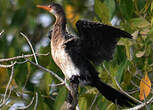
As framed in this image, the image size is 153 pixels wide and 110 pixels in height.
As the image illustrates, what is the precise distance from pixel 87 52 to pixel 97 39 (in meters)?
0.19

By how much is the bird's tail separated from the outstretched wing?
0.86 feet

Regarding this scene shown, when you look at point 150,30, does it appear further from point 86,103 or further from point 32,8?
point 32,8

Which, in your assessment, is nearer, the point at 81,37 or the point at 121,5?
the point at 81,37

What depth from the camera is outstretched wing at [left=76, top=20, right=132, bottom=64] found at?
3.54 meters

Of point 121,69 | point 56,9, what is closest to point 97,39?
point 121,69

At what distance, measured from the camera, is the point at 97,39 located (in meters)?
3.66

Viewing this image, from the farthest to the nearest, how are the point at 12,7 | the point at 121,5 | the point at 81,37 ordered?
the point at 12,7 < the point at 121,5 < the point at 81,37

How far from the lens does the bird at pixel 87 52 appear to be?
3.60 meters

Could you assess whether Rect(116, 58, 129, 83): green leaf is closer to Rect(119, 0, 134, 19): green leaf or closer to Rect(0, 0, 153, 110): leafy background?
Rect(0, 0, 153, 110): leafy background

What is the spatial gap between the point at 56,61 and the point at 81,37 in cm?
31

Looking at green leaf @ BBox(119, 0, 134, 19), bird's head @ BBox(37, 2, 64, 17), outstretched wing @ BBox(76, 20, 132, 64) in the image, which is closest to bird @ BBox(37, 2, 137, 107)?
outstretched wing @ BBox(76, 20, 132, 64)

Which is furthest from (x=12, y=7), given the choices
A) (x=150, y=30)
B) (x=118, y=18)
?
(x=150, y=30)

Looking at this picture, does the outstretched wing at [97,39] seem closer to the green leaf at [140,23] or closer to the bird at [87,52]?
the bird at [87,52]

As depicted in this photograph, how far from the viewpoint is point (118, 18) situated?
578cm
